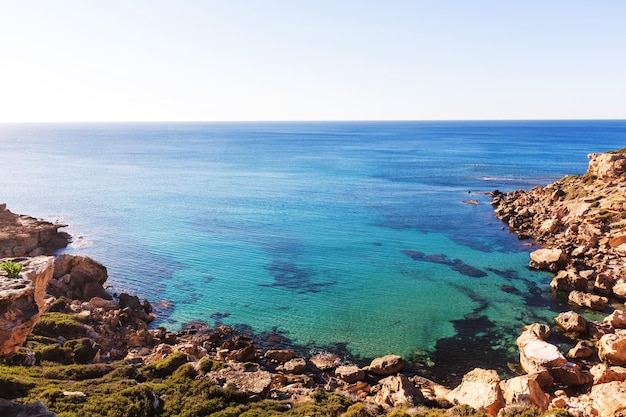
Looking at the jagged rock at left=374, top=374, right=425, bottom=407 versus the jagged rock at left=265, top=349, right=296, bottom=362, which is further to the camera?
the jagged rock at left=265, top=349, right=296, bottom=362

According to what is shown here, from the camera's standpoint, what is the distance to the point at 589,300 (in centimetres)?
4075

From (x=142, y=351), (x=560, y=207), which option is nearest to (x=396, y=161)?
(x=560, y=207)

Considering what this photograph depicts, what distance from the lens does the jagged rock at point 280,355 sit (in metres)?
33.4

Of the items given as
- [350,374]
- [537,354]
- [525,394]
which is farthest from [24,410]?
[537,354]

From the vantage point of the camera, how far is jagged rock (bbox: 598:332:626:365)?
3069cm

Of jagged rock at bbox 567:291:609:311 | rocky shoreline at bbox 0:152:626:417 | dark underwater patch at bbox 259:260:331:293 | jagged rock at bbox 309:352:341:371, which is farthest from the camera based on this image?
dark underwater patch at bbox 259:260:331:293

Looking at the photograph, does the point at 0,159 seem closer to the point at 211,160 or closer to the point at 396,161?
the point at 211,160

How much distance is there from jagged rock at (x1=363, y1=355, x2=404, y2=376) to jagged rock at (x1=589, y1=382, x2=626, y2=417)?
11788 mm

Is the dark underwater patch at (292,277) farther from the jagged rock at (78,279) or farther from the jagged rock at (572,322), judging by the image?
the jagged rock at (572,322)

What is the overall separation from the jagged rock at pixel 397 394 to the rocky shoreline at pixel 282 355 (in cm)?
8

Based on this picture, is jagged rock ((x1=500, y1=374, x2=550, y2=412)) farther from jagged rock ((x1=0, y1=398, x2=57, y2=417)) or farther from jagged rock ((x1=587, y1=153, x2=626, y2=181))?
jagged rock ((x1=587, y1=153, x2=626, y2=181))

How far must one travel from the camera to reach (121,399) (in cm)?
2072

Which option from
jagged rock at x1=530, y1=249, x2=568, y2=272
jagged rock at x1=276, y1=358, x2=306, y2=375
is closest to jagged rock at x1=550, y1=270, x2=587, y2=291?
jagged rock at x1=530, y1=249, x2=568, y2=272

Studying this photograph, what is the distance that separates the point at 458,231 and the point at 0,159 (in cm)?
16326
